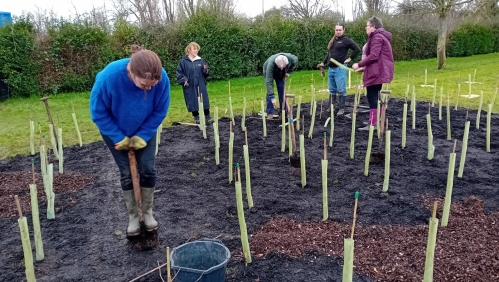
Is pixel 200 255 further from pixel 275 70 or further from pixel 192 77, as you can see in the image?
pixel 192 77

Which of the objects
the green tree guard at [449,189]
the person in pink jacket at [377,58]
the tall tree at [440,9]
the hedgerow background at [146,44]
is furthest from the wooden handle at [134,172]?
the tall tree at [440,9]

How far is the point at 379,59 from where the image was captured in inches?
215

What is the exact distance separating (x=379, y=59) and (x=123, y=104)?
151 inches

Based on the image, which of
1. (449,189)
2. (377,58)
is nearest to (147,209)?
(449,189)

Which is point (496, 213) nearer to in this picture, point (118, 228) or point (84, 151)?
point (118, 228)

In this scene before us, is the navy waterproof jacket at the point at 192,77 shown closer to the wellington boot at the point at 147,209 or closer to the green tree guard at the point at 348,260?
the wellington boot at the point at 147,209

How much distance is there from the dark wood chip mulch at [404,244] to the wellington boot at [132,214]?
820 millimetres

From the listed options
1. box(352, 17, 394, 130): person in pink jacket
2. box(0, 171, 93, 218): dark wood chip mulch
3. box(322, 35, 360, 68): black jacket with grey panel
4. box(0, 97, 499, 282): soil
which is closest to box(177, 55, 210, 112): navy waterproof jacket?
box(0, 97, 499, 282): soil

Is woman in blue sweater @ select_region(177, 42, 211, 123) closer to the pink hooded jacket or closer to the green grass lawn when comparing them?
the green grass lawn

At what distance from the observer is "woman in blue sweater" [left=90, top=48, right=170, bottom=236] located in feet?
8.11

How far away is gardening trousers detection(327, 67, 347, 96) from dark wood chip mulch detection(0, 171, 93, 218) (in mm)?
4065

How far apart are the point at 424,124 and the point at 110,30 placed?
32.5 ft

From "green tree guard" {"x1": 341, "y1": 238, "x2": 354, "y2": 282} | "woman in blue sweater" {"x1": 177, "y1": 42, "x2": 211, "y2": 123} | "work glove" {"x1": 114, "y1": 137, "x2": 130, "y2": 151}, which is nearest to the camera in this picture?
"green tree guard" {"x1": 341, "y1": 238, "x2": 354, "y2": 282}

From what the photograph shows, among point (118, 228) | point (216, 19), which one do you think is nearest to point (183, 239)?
point (118, 228)
